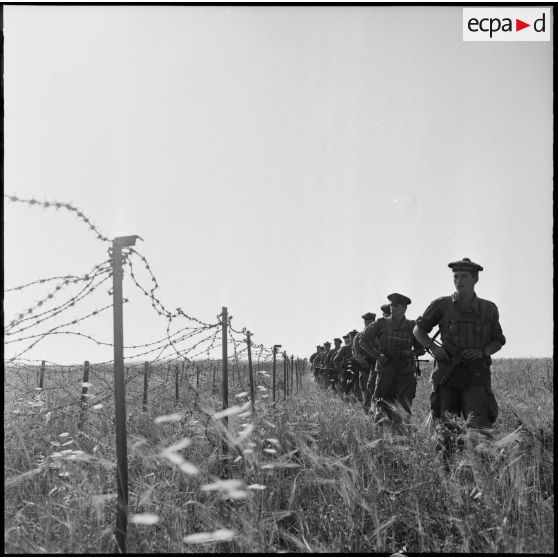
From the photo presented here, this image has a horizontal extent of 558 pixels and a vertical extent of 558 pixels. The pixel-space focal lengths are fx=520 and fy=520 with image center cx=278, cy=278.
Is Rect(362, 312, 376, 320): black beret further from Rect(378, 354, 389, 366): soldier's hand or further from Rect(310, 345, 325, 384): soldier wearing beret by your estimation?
Rect(310, 345, 325, 384): soldier wearing beret

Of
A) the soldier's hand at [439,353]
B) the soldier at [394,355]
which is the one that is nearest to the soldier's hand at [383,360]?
the soldier at [394,355]

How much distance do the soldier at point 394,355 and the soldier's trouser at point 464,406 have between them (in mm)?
1900

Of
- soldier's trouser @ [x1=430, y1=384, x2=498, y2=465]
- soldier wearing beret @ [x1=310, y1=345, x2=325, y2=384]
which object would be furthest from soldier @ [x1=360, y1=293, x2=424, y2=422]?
soldier wearing beret @ [x1=310, y1=345, x2=325, y2=384]

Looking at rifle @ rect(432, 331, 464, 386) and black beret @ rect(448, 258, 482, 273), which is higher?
black beret @ rect(448, 258, 482, 273)

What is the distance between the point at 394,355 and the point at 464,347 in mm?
2202

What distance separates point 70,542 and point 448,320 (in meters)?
3.68

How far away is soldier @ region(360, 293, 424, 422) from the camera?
6.89m

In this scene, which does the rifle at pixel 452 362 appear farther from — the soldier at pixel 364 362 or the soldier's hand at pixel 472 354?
the soldier at pixel 364 362

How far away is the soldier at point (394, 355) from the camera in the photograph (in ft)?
22.6

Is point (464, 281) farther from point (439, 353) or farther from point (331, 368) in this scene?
point (331, 368)

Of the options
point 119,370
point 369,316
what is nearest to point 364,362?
point 369,316

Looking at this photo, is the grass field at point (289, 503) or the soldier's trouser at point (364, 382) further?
the soldier's trouser at point (364, 382)

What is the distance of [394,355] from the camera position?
6.99 m

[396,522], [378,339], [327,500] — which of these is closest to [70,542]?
[327,500]
